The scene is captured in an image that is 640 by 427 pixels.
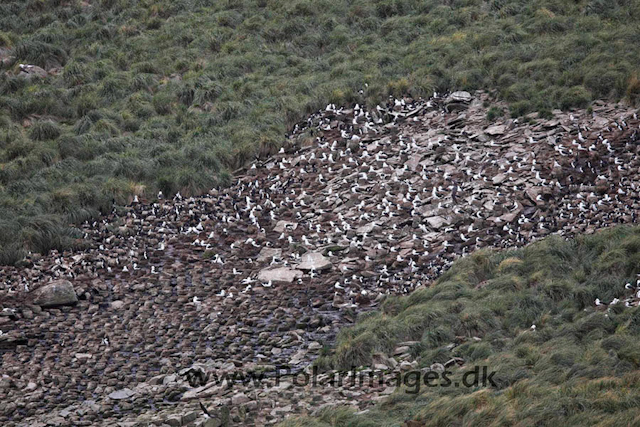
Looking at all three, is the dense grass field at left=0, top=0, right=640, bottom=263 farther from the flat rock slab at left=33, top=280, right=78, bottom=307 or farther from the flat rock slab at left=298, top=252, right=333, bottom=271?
the flat rock slab at left=298, top=252, right=333, bottom=271

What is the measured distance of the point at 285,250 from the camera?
1919 centimetres

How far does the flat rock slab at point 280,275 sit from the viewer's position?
17.7m

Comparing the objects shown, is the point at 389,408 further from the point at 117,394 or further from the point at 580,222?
the point at 580,222

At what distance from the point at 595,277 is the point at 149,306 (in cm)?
965

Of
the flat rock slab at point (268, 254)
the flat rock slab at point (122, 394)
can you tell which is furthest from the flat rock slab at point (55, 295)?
the flat rock slab at point (268, 254)

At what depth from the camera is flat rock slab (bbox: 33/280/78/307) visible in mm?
17359

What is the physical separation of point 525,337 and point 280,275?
6632 millimetres

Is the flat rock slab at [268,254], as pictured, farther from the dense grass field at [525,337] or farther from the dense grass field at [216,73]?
the dense grass field at [216,73]

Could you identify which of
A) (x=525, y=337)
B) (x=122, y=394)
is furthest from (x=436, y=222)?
(x=122, y=394)

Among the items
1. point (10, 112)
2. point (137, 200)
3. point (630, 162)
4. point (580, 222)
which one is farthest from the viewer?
point (10, 112)

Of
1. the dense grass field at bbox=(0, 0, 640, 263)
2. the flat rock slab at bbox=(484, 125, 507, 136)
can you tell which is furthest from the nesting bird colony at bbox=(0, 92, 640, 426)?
the dense grass field at bbox=(0, 0, 640, 263)

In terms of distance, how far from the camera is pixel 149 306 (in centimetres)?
1730

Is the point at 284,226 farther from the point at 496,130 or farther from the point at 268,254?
the point at 496,130

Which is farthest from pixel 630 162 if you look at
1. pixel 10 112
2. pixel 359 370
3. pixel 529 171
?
pixel 10 112
